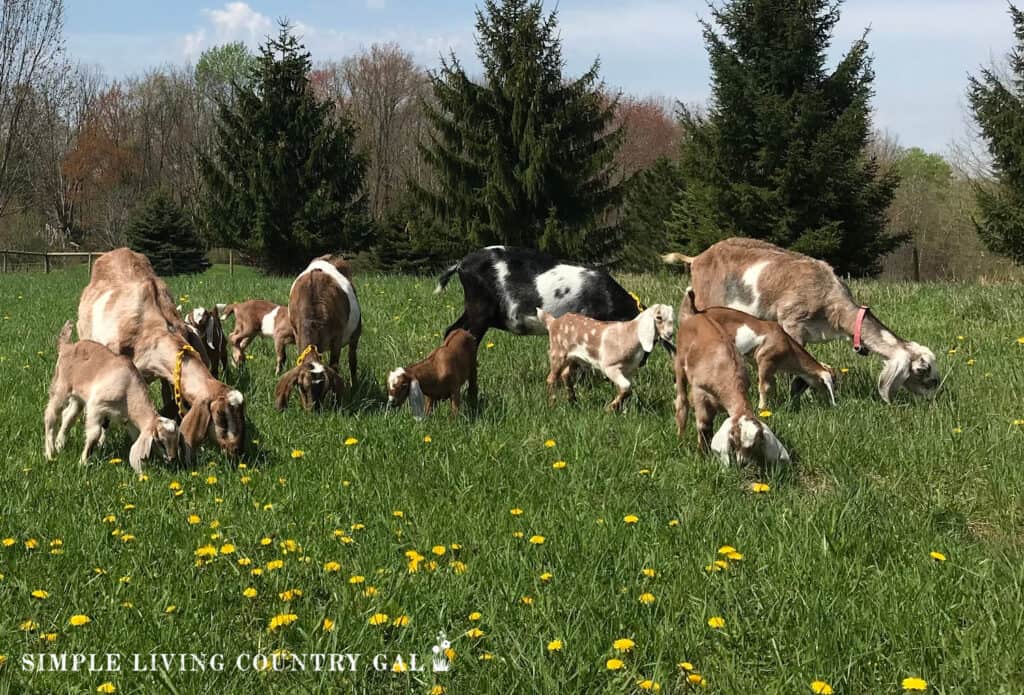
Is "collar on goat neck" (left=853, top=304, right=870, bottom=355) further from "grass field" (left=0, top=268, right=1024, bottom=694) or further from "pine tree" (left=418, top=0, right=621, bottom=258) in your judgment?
"pine tree" (left=418, top=0, right=621, bottom=258)

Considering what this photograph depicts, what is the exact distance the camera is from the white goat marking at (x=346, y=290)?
359 inches

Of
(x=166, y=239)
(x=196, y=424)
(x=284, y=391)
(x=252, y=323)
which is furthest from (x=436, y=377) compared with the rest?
(x=166, y=239)

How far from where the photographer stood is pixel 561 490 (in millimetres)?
5496

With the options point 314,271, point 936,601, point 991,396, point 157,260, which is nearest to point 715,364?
point 936,601

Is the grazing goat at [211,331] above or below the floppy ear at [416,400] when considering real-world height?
above

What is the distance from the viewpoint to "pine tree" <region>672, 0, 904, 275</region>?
80.9ft

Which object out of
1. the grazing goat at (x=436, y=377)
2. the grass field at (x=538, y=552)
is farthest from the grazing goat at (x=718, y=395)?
the grazing goat at (x=436, y=377)

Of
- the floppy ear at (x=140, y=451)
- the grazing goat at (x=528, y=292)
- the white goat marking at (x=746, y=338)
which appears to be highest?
the grazing goat at (x=528, y=292)

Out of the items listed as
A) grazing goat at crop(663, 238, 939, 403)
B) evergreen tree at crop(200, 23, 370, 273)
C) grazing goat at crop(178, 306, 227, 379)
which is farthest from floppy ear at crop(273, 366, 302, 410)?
evergreen tree at crop(200, 23, 370, 273)

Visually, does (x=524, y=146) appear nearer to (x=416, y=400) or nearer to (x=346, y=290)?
(x=346, y=290)

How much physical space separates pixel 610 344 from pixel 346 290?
3070 mm

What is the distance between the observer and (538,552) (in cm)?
443

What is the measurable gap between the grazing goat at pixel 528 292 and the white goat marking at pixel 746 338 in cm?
230

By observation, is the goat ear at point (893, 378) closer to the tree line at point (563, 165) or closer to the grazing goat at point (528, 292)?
the grazing goat at point (528, 292)
